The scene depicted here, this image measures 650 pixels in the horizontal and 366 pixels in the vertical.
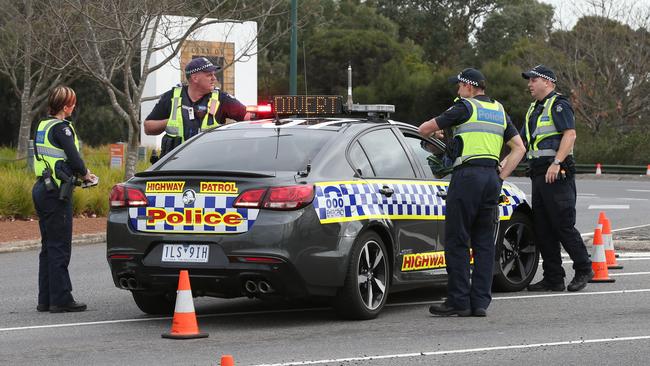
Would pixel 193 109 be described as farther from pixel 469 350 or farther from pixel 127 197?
pixel 469 350

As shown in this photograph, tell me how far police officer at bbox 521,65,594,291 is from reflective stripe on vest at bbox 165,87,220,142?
105 inches

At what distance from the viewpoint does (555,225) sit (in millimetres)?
10961

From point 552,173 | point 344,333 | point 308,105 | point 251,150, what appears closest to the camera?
point 344,333

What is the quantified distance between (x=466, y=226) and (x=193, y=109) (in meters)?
2.52

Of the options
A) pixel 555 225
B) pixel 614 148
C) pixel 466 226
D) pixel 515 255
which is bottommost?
pixel 515 255

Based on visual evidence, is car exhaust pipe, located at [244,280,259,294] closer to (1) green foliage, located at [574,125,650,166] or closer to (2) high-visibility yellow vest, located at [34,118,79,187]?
(2) high-visibility yellow vest, located at [34,118,79,187]

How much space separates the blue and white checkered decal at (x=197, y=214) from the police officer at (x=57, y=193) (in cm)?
117

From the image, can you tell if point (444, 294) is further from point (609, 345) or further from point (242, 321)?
point (609, 345)

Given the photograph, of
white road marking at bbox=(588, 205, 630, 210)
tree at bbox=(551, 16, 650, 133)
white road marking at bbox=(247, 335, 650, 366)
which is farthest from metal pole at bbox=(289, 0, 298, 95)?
tree at bbox=(551, 16, 650, 133)

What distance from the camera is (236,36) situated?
140 ft

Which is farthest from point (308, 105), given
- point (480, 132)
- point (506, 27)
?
point (506, 27)

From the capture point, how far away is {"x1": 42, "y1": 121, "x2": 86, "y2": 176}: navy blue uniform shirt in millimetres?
9805

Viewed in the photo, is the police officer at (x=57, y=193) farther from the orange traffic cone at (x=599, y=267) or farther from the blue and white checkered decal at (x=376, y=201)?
the orange traffic cone at (x=599, y=267)

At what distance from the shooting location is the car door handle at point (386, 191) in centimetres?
933
